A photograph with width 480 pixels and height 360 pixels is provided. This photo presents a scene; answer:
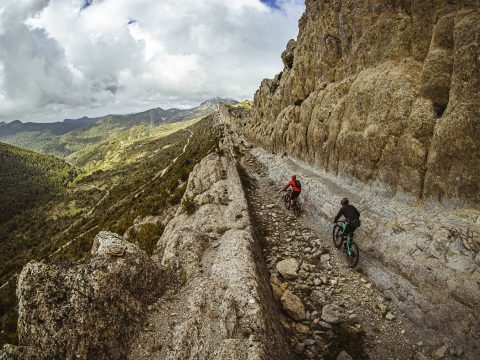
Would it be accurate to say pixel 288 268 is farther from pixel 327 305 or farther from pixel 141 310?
pixel 141 310

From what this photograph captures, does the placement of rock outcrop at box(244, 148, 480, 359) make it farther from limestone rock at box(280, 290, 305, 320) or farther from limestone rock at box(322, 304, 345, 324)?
A: limestone rock at box(280, 290, 305, 320)

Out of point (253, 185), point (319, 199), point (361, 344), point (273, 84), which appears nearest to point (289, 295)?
point (361, 344)

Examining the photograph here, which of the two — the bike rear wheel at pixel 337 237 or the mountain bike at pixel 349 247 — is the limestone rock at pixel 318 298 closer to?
the mountain bike at pixel 349 247

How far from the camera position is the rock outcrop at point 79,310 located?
8.09 metres

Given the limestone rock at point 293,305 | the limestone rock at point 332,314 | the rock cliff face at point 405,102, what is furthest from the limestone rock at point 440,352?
the rock cliff face at point 405,102

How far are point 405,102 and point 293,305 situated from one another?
41.2ft

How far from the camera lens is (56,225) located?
555 feet

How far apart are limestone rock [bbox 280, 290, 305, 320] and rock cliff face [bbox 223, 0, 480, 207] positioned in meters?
7.92

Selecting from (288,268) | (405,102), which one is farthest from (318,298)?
(405,102)

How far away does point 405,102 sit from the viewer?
15359 millimetres

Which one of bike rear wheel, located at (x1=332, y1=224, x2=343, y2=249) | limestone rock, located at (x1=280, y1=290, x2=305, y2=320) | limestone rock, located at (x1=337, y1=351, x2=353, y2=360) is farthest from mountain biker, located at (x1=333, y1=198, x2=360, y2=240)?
limestone rock, located at (x1=337, y1=351, x2=353, y2=360)

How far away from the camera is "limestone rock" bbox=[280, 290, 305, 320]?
12.0m

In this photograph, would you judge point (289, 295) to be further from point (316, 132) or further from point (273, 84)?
point (273, 84)

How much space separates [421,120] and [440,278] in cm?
798
